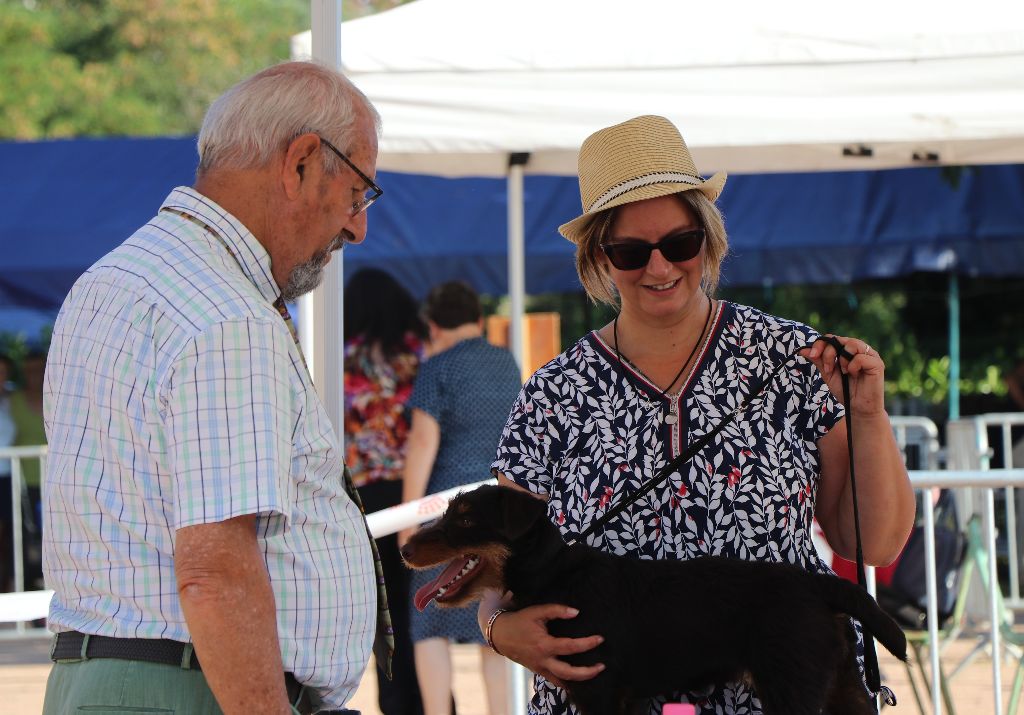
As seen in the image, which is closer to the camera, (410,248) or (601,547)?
(601,547)

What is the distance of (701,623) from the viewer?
7.23 ft

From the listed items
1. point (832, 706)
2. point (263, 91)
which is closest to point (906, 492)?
point (832, 706)

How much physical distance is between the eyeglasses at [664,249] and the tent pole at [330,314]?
2.48ft

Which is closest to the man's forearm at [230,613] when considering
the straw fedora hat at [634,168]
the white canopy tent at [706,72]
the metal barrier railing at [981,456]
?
the straw fedora hat at [634,168]

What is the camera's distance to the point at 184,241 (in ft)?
5.99

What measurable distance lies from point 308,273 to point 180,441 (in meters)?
0.45

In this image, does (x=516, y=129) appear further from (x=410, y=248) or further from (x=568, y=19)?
(x=410, y=248)

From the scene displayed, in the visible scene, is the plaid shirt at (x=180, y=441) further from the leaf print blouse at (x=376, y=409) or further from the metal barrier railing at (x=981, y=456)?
the metal barrier railing at (x=981, y=456)

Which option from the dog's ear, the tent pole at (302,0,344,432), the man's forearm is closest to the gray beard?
the man's forearm

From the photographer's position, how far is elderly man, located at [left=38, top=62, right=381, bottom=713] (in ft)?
5.53

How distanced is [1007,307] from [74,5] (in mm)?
28585

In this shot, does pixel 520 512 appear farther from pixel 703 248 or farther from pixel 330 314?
pixel 330 314

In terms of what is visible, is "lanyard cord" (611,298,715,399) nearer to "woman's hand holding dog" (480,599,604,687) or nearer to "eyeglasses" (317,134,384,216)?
"woman's hand holding dog" (480,599,604,687)

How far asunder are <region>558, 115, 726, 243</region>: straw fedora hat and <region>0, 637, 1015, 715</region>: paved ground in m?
4.41
